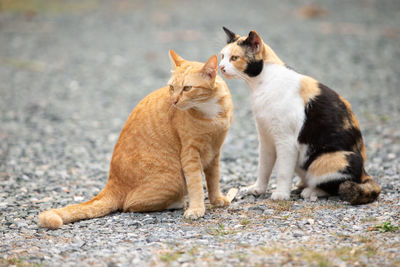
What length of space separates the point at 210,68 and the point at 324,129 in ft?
4.88

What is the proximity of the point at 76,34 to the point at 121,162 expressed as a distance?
12.3 metres

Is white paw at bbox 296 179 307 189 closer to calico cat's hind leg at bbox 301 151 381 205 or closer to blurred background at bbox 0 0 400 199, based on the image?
calico cat's hind leg at bbox 301 151 381 205

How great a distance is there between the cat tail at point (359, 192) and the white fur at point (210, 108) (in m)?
1.62

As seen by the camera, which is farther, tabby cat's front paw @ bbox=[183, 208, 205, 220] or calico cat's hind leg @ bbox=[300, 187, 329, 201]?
calico cat's hind leg @ bbox=[300, 187, 329, 201]

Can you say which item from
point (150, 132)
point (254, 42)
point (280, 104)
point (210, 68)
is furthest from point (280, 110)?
point (150, 132)

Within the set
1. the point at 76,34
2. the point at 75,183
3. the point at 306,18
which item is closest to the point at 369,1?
the point at 306,18

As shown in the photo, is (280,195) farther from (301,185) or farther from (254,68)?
(254,68)

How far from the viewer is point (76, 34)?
52.2ft

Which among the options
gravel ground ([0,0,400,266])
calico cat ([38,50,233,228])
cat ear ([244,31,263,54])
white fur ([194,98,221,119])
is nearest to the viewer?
gravel ground ([0,0,400,266])

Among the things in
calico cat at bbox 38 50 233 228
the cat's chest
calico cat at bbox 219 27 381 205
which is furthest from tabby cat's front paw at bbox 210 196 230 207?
the cat's chest

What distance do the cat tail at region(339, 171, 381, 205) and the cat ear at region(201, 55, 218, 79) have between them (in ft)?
6.19

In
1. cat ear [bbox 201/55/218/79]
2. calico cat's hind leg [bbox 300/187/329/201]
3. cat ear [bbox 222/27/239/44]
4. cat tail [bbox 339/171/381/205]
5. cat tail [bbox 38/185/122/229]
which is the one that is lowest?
cat tail [bbox 38/185/122/229]

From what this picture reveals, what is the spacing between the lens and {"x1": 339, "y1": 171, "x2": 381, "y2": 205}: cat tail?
15.7 ft

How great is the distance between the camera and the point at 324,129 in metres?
4.90
